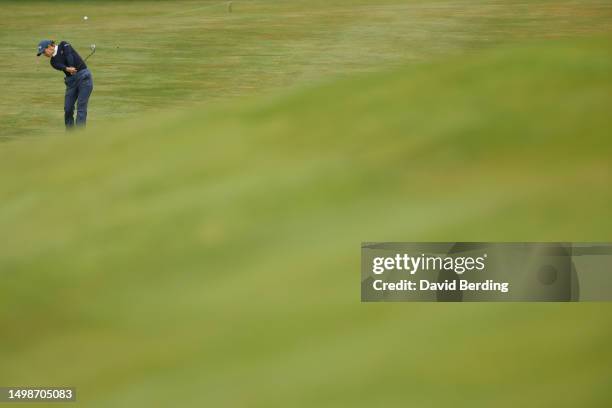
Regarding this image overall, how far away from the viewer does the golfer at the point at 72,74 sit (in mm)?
9805

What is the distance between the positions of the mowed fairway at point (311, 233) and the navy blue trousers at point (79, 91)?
2.68m

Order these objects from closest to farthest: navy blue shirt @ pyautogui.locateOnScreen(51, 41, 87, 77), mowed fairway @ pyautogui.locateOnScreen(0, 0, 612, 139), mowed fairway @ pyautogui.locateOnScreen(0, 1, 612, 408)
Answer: mowed fairway @ pyautogui.locateOnScreen(0, 1, 612, 408)
navy blue shirt @ pyautogui.locateOnScreen(51, 41, 87, 77)
mowed fairway @ pyautogui.locateOnScreen(0, 0, 612, 139)

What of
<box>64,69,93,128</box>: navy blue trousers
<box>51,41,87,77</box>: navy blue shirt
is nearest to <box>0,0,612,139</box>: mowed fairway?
<box>64,69,93,128</box>: navy blue trousers

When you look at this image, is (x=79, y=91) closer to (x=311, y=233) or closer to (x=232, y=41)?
(x=311, y=233)

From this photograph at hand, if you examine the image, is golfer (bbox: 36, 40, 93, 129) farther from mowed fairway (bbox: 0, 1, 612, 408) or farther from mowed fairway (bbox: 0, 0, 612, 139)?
mowed fairway (bbox: 0, 1, 612, 408)

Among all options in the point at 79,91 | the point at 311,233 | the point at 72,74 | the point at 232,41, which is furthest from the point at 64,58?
the point at 232,41

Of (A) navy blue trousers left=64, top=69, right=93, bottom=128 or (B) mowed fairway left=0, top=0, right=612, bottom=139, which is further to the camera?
(B) mowed fairway left=0, top=0, right=612, bottom=139

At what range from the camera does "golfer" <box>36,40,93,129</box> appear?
9.80m

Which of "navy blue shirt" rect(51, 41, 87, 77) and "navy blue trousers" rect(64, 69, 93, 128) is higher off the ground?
"navy blue shirt" rect(51, 41, 87, 77)

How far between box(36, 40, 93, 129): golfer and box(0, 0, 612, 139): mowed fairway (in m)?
1.05

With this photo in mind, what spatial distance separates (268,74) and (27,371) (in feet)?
37.1

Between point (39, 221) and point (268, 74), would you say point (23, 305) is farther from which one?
point (268, 74)

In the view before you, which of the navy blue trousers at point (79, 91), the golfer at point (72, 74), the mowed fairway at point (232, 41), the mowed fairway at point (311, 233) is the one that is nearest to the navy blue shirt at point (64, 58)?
the golfer at point (72, 74)

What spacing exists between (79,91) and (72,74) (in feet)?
0.63
